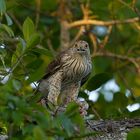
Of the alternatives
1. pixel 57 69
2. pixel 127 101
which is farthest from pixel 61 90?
pixel 127 101

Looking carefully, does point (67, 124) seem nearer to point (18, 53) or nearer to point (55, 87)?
point (18, 53)

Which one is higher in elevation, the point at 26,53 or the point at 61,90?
the point at 26,53

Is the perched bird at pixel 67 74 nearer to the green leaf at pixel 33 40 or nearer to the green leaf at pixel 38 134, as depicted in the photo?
the green leaf at pixel 33 40

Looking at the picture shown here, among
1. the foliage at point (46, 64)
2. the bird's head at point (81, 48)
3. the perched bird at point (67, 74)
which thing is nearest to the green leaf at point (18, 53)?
the foliage at point (46, 64)

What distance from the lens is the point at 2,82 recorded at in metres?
5.14

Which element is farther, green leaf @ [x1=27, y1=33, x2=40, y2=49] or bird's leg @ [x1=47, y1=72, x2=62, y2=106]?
bird's leg @ [x1=47, y1=72, x2=62, y2=106]

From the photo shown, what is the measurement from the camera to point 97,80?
7.12 meters

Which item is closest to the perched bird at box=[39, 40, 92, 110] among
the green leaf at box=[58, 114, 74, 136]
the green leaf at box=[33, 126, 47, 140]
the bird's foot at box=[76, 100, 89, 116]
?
the bird's foot at box=[76, 100, 89, 116]

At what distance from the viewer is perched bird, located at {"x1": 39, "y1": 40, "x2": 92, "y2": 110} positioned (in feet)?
24.3

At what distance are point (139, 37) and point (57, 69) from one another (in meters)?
3.74

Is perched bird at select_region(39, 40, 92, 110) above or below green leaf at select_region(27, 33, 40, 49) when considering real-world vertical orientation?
below

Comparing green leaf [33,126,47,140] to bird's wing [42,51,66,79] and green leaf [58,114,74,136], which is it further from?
bird's wing [42,51,66,79]

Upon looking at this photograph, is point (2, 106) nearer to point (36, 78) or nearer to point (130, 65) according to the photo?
point (36, 78)

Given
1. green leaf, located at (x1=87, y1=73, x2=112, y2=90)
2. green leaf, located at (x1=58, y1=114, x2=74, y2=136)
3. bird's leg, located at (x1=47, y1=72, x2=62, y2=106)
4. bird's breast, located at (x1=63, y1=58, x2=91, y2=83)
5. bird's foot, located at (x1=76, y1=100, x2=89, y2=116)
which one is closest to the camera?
green leaf, located at (x1=58, y1=114, x2=74, y2=136)
